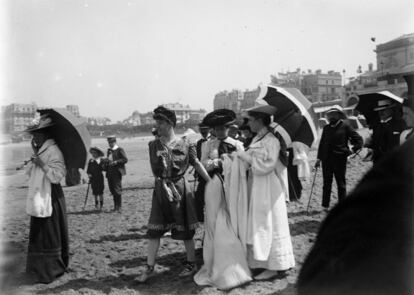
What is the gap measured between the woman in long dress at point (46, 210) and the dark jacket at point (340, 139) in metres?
4.79

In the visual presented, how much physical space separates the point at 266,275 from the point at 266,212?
722mm

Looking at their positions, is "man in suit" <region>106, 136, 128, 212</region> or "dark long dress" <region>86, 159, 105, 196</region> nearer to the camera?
"man in suit" <region>106, 136, 128, 212</region>

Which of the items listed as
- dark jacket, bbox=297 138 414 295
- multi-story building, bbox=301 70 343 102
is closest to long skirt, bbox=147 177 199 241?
dark jacket, bbox=297 138 414 295

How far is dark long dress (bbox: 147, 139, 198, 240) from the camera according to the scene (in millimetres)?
4320

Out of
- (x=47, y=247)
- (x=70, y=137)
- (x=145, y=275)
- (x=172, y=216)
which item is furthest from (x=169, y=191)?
(x=47, y=247)

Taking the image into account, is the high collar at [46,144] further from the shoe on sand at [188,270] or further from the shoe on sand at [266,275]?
the shoe on sand at [266,275]

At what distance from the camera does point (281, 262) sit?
161 inches

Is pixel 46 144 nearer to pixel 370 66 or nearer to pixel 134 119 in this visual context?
pixel 370 66

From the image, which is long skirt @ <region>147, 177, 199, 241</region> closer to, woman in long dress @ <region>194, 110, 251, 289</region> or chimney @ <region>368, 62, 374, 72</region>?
woman in long dress @ <region>194, 110, 251, 289</region>

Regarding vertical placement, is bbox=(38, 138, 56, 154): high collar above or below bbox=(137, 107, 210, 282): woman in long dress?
above

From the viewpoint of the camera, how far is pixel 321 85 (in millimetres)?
92500

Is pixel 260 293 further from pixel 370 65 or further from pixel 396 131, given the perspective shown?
pixel 370 65

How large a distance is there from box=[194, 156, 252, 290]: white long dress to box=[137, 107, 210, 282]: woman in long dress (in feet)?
0.73

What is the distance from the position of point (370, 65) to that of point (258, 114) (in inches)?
3288
